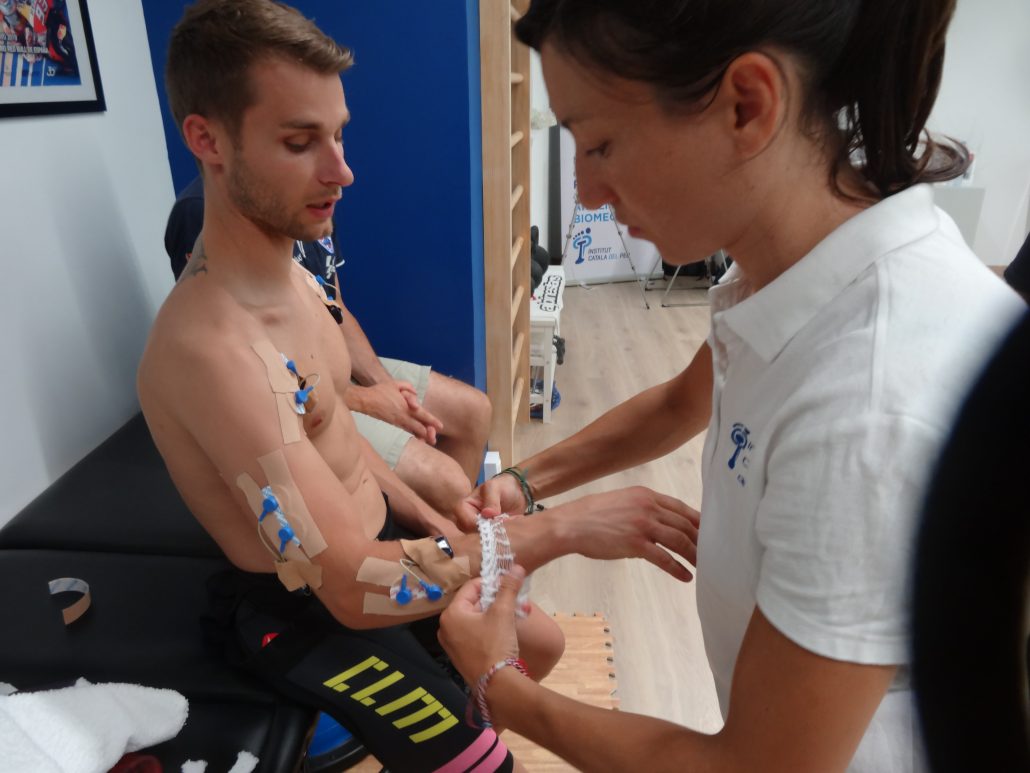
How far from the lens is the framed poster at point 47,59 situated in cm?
153

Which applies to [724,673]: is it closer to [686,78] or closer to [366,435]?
[686,78]

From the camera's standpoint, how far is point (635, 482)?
2.66 metres

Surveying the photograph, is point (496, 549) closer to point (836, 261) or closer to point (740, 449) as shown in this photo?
point (740, 449)

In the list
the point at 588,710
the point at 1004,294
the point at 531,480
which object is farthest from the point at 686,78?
the point at 531,480

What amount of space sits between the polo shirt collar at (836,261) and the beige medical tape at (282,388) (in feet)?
2.37

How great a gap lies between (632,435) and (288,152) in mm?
753

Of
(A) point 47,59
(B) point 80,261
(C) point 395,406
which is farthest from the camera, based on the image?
(C) point 395,406

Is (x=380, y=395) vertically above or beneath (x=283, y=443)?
beneath

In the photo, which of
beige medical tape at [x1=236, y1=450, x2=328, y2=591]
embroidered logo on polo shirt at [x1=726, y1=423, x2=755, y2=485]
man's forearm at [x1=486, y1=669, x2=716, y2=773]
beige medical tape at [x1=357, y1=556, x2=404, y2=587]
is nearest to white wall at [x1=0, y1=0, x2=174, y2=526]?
beige medical tape at [x1=236, y1=450, x2=328, y2=591]

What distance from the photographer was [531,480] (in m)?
1.19

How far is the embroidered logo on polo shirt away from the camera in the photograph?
2.10 feet

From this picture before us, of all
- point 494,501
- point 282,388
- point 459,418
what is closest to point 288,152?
point 282,388

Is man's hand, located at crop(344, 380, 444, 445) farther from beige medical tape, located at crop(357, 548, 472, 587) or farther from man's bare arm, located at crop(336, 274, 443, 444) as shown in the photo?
beige medical tape, located at crop(357, 548, 472, 587)

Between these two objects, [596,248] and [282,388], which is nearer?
[282,388]
